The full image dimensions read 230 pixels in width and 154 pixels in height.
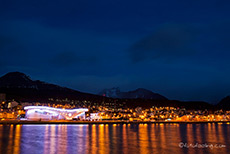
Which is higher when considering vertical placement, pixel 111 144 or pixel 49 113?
pixel 49 113

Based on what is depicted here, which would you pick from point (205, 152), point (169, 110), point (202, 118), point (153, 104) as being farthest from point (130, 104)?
point (205, 152)

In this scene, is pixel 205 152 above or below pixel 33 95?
below

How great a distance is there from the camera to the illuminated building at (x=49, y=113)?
9831 centimetres

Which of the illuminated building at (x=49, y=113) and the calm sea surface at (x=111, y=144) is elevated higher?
the illuminated building at (x=49, y=113)

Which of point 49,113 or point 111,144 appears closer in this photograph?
point 111,144

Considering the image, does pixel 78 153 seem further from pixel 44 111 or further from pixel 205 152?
pixel 44 111

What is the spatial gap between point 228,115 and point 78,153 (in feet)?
520

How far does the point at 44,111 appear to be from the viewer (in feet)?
331

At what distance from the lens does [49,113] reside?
336 feet

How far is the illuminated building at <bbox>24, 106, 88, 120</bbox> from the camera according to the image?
323 ft

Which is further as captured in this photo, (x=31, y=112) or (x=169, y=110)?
(x=169, y=110)

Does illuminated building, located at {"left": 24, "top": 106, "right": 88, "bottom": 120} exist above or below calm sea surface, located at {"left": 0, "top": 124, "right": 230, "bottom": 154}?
above

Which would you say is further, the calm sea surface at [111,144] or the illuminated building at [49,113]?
the illuminated building at [49,113]

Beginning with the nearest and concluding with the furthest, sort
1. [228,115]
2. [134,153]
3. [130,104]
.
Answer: [134,153]
[228,115]
[130,104]
